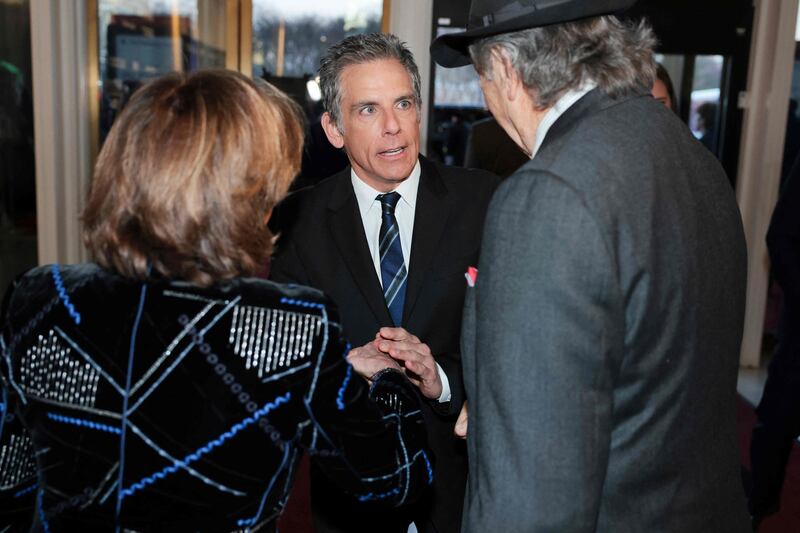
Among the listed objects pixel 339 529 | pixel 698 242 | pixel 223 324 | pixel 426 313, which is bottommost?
pixel 339 529

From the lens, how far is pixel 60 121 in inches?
198

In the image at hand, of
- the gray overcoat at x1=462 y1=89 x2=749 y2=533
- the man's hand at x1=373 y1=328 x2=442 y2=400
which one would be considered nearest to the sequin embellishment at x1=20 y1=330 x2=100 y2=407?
the gray overcoat at x1=462 y1=89 x2=749 y2=533

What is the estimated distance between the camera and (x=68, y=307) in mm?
1113

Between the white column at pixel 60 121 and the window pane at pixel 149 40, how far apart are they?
25 cm

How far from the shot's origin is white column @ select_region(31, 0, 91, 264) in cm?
488

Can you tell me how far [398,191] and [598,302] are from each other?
1.06m

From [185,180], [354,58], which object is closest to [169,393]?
[185,180]

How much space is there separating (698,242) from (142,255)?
0.78 m

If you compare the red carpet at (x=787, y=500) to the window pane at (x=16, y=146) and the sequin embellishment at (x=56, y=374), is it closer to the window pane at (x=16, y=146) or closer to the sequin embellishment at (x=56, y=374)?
the sequin embellishment at (x=56, y=374)

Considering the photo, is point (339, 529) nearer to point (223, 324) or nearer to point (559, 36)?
point (223, 324)

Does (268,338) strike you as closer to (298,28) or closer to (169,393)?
(169,393)

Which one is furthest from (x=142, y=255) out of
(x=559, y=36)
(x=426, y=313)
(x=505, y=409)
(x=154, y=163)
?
(x=426, y=313)

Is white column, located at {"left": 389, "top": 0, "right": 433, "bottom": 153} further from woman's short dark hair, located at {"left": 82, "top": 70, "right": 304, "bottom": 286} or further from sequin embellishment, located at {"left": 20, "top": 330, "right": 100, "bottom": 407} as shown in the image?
sequin embellishment, located at {"left": 20, "top": 330, "right": 100, "bottom": 407}

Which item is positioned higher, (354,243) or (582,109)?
(582,109)
